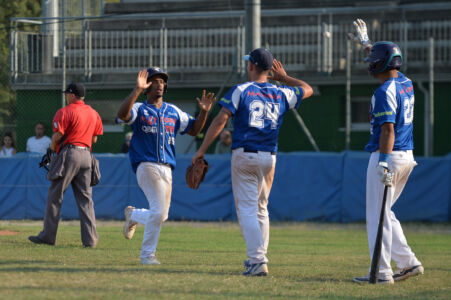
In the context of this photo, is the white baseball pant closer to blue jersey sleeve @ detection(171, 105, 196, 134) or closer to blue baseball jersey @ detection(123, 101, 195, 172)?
blue baseball jersey @ detection(123, 101, 195, 172)

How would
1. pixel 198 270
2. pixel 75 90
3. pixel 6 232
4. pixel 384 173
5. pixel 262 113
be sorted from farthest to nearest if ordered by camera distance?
pixel 6 232 < pixel 75 90 < pixel 198 270 < pixel 262 113 < pixel 384 173

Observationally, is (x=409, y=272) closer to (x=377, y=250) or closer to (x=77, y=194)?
(x=377, y=250)

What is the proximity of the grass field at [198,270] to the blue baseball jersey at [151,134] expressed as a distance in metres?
1.11

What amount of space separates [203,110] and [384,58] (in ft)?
6.29

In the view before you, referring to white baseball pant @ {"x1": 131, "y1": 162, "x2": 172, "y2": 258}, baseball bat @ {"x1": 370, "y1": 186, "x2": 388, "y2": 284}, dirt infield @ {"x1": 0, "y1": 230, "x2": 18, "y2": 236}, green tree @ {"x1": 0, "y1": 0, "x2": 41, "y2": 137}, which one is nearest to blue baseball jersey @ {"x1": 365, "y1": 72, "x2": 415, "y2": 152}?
baseball bat @ {"x1": 370, "y1": 186, "x2": 388, "y2": 284}

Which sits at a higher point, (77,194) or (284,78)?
(284,78)

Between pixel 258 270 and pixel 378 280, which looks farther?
pixel 258 270

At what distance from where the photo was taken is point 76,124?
985 cm

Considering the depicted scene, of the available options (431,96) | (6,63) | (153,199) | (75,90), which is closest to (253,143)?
(153,199)

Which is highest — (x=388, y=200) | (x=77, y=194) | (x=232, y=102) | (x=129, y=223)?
(x=232, y=102)

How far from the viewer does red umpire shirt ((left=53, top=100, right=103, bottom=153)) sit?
9789 mm

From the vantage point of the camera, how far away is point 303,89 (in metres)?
7.80

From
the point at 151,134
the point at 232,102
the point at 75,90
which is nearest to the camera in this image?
the point at 232,102

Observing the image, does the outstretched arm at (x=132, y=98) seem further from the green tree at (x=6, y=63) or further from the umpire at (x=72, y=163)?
the green tree at (x=6, y=63)
